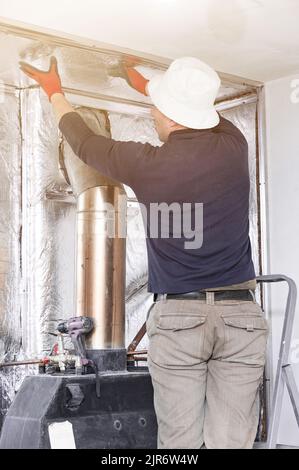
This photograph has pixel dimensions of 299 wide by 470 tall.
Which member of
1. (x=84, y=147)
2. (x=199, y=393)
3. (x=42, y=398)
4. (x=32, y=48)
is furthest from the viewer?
(x=32, y=48)

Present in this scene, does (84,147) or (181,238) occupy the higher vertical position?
(84,147)

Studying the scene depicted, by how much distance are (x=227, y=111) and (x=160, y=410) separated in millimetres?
2153

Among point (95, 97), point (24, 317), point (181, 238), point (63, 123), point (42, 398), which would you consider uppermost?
point (95, 97)

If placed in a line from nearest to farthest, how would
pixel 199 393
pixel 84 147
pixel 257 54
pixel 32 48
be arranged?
1. pixel 199 393
2. pixel 84 147
3. pixel 32 48
4. pixel 257 54

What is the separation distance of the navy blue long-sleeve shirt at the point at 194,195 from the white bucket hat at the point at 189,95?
0.04m

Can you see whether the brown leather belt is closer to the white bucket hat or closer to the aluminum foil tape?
the white bucket hat

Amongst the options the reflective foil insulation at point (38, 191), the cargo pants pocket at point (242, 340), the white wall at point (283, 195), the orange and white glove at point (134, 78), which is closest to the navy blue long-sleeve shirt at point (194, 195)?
the cargo pants pocket at point (242, 340)

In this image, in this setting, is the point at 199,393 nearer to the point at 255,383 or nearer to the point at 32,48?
the point at 255,383

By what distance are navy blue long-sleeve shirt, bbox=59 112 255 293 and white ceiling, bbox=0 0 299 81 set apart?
2.49 ft

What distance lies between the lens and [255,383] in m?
2.54

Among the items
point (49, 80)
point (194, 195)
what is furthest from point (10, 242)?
point (194, 195)

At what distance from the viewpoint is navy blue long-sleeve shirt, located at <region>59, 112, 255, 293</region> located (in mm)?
2525

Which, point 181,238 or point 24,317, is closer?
point 181,238

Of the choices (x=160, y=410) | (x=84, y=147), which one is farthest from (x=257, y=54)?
(x=160, y=410)
